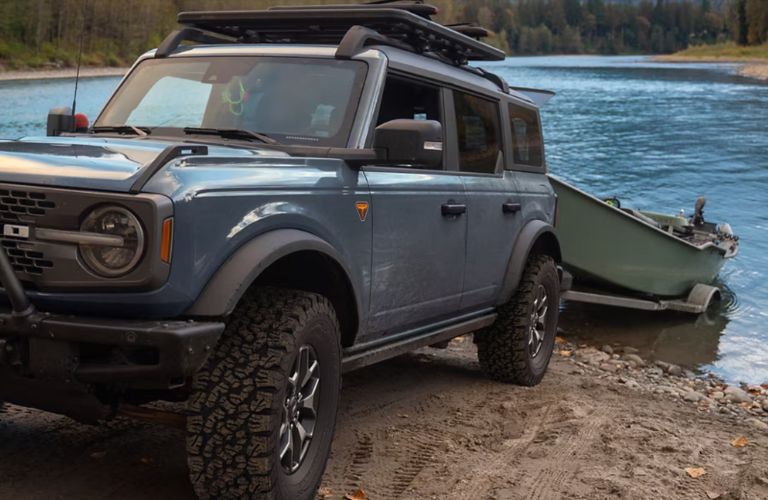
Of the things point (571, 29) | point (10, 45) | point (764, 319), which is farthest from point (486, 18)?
point (764, 319)

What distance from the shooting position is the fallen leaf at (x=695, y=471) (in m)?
5.08

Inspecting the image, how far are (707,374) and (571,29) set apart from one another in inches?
7545

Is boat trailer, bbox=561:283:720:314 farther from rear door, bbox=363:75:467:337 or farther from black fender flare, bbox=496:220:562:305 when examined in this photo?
rear door, bbox=363:75:467:337

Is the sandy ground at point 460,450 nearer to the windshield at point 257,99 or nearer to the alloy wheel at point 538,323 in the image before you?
the alloy wheel at point 538,323

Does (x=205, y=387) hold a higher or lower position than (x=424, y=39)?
lower

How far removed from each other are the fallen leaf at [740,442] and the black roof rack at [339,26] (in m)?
2.89

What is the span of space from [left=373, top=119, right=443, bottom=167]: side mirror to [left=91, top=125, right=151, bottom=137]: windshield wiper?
121 cm

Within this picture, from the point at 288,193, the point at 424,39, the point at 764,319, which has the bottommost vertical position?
the point at 764,319

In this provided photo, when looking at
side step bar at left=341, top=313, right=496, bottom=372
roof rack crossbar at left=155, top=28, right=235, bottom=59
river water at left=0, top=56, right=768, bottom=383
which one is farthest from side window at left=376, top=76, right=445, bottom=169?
river water at left=0, top=56, right=768, bottom=383

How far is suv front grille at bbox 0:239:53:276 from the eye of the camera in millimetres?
3426

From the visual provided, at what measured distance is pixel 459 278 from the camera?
5.61 metres

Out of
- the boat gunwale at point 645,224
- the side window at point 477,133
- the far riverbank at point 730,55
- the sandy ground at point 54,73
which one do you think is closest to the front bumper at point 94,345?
the side window at point 477,133

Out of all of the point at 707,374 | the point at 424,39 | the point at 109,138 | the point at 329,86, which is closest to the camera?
the point at 109,138

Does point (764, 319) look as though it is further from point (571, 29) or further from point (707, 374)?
point (571, 29)
